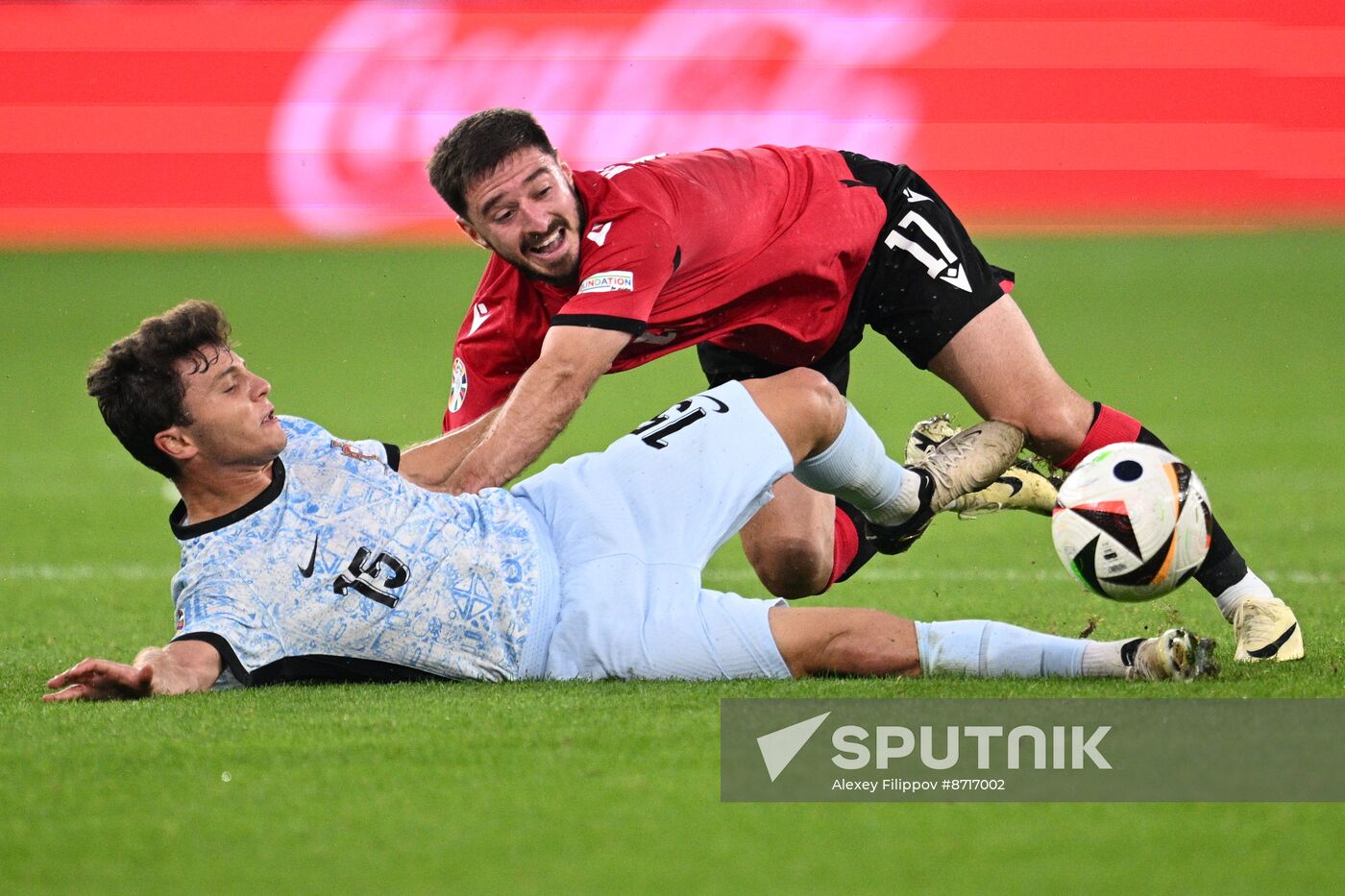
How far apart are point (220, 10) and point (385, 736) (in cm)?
1473

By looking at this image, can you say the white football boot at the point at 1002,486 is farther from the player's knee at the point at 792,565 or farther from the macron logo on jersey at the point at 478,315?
the macron logo on jersey at the point at 478,315

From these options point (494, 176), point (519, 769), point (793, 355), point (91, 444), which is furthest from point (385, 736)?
point (91, 444)

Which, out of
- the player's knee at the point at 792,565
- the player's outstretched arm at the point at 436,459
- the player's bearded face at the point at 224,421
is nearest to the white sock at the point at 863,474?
the player's knee at the point at 792,565

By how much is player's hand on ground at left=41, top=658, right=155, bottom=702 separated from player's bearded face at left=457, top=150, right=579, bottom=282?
160 cm

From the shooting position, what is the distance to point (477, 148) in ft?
15.7

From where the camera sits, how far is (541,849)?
2.88 metres

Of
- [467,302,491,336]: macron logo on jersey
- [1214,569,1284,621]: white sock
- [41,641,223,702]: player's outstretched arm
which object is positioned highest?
[467,302,491,336]: macron logo on jersey

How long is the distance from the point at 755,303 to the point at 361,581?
167 centimetres

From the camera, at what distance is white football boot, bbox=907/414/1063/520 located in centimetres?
550

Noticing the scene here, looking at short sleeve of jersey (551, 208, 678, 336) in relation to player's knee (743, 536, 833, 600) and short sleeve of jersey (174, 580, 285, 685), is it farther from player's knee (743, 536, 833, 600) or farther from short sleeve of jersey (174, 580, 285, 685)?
short sleeve of jersey (174, 580, 285, 685)

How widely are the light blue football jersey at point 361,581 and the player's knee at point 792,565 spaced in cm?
121

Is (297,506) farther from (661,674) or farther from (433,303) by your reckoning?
(433,303)

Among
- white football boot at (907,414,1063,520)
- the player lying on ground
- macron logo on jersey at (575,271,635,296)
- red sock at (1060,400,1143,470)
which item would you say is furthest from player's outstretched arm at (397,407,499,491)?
red sock at (1060,400,1143,470)

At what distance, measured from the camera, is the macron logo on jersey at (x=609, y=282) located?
462 cm
